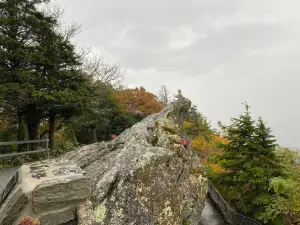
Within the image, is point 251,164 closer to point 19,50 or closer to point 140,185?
point 140,185

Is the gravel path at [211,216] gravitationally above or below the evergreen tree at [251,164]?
below

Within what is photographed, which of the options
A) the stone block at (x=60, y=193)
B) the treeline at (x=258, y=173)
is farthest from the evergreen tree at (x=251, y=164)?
the stone block at (x=60, y=193)

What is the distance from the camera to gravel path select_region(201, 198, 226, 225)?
7.39 meters

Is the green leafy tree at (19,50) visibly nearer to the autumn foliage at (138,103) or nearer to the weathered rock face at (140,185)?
the autumn foliage at (138,103)

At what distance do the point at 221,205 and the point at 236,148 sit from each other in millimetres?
1832

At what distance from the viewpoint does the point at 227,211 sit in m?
7.89

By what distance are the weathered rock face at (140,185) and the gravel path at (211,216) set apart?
8.49 ft

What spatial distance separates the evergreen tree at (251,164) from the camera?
6.91 meters

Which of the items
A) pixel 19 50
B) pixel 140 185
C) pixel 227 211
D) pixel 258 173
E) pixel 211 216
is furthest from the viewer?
pixel 19 50

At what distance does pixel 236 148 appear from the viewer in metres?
7.80

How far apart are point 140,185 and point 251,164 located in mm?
4387

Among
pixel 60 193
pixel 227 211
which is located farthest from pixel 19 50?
pixel 60 193

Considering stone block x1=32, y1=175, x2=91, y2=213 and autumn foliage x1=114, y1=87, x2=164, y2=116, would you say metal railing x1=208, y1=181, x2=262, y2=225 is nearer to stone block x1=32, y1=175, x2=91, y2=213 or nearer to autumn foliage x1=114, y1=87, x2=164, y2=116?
stone block x1=32, y1=175, x2=91, y2=213

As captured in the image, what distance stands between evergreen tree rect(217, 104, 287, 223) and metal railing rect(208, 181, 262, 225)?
26cm
